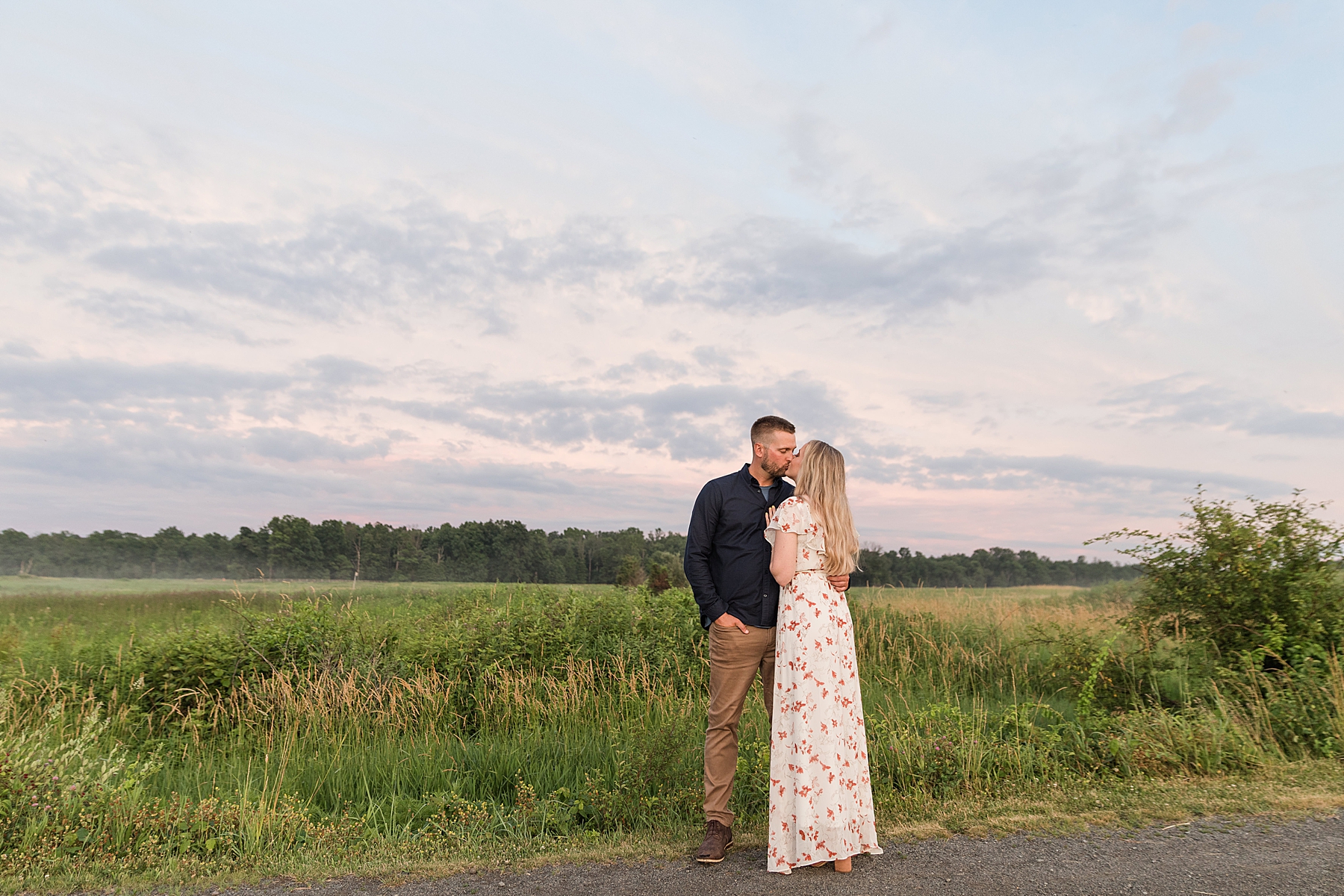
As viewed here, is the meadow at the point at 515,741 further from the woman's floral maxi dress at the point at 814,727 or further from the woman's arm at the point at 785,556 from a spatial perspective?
the woman's arm at the point at 785,556

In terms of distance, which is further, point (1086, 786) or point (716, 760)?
point (1086, 786)

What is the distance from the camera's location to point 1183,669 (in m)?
9.06

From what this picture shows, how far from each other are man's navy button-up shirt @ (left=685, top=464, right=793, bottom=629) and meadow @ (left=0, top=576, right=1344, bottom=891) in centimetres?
157

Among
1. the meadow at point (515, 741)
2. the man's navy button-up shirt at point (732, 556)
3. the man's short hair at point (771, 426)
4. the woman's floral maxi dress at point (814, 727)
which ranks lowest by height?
the meadow at point (515, 741)

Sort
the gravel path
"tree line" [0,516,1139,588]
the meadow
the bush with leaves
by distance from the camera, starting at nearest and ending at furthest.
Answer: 1. the gravel path
2. the meadow
3. the bush with leaves
4. "tree line" [0,516,1139,588]

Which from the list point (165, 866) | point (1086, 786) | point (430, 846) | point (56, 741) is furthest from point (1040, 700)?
point (56, 741)

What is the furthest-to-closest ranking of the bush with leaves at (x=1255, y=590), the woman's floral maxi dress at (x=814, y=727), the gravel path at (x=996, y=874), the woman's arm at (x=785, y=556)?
the bush with leaves at (x=1255, y=590) → the woman's arm at (x=785, y=556) → the woman's floral maxi dress at (x=814, y=727) → the gravel path at (x=996, y=874)

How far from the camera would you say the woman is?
4.27 metres

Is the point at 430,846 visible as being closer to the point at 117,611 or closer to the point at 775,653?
the point at 775,653

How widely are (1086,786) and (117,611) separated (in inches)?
944

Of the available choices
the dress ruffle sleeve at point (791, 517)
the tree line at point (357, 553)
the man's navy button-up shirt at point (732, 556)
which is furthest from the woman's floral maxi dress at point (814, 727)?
the tree line at point (357, 553)

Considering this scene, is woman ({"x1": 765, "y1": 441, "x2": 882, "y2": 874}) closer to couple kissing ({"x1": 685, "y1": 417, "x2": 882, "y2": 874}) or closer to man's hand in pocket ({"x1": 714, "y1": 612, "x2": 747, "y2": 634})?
couple kissing ({"x1": 685, "y1": 417, "x2": 882, "y2": 874})

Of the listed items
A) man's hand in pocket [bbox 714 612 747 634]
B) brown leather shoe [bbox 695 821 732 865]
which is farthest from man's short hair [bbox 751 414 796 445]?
brown leather shoe [bbox 695 821 732 865]

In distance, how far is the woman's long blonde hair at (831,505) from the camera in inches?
174
